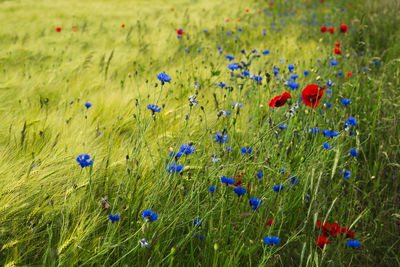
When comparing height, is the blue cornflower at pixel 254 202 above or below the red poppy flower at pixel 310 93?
below

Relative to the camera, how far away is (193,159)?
4.26ft

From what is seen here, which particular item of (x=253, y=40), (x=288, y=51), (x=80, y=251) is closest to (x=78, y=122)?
(x=80, y=251)

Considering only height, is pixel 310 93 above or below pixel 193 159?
above

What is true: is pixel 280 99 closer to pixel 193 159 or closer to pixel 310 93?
pixel 310 93

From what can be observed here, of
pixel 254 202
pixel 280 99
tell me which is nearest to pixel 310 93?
pixel 280 99

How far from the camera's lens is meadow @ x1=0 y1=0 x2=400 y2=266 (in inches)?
36.2

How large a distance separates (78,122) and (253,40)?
2.91 m

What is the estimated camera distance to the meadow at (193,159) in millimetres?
920

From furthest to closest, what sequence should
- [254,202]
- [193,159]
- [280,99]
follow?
[193,159] < [280,99] < [254,202]

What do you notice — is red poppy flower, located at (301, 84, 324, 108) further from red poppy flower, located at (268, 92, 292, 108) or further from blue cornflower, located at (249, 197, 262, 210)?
blue cornflower, located at (249, 197, 262, 210)

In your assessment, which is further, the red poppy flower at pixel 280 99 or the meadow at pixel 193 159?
the red poppy flower at pixel 280 99

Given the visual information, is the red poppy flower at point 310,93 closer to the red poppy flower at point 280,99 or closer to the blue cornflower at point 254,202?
the red poppy flower at point 280,99

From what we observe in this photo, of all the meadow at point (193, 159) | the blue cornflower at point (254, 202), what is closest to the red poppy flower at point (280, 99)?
the meadow at point (193, 159)

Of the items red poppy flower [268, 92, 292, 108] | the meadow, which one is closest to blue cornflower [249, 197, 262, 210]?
the meadow
